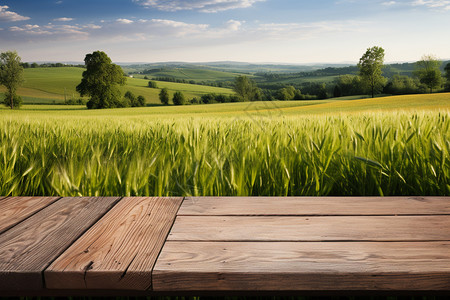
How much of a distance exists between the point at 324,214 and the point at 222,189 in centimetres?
72

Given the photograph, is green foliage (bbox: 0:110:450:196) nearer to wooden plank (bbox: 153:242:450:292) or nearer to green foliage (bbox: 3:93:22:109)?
wooden plank (bbox: 153:242:450:292)

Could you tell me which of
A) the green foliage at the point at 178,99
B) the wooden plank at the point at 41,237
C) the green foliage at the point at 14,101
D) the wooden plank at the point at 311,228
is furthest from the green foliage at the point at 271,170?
the green foliage at the point at 178,99

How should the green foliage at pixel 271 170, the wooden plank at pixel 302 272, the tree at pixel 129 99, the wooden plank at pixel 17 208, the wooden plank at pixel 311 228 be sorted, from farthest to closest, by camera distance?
1. the tree at pixel 129 99
2. the green foliage at pixel 271 170
3. the wooden plank at pixel 17 208
4. the wooden plank at pixel 311 228
5. the wooden plank at pixel 302 272

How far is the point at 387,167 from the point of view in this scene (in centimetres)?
195

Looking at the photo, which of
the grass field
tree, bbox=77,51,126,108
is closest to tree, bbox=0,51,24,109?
the grass field

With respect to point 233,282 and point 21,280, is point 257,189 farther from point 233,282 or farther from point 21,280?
point 21,280

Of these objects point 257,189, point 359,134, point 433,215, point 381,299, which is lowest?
point 381,299

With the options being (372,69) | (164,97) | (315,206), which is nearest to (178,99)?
(164,97)

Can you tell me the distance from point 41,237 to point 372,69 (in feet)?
162

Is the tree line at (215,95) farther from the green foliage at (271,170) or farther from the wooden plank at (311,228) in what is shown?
the wooden plank at (311,228)

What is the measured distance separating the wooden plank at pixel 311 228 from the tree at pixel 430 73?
174 ft

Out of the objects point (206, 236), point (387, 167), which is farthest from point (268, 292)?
point (387, 167)

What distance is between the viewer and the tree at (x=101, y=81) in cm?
4328

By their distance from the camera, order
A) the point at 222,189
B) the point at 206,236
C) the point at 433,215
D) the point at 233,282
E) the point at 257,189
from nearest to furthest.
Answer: the point at 233,282 < the point at 206,236 < the point at 433,215 < the point at 222,189 < the point at 257,189
